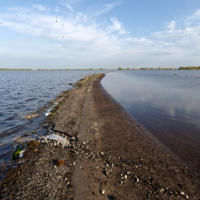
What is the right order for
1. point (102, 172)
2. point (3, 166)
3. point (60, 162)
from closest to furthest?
1. point (102, 172)
2. point (60, 162)
3. point (3, 166)

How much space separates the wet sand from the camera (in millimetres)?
5312

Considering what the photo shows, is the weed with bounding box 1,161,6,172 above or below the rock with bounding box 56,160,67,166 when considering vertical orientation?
below

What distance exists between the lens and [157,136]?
34.1 ft

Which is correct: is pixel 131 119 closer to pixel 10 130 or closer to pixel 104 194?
pixel 104 194

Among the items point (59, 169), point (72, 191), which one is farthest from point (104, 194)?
point (59, 169)

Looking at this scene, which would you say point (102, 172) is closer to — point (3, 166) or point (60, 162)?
point (60, 162)

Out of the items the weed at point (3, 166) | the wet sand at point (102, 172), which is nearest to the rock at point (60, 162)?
the wet sand at point (102, 172)

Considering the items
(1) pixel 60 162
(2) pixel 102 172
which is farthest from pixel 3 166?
(2) pixel 102 172

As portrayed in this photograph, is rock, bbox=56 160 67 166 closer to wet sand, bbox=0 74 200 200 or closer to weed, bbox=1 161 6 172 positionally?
wet sand, bbox=0 74 200 200

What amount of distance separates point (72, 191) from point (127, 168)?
2941mm

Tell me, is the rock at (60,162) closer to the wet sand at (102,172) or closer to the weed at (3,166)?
the wet sand at (102,172)

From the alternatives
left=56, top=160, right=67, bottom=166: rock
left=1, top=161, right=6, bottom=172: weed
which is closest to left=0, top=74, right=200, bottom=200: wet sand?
left=56, top=160, right=67, bottom=166: rock

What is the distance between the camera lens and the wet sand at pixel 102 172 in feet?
17.4

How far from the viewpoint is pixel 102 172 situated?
6.44 m
